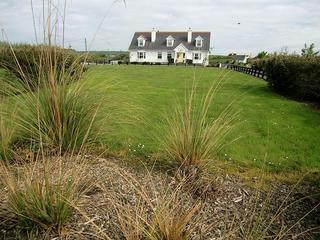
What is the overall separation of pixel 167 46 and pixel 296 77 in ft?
137

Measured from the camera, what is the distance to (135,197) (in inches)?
109

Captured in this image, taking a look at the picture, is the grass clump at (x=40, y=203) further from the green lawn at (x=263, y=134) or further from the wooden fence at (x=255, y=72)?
the wooden fence at (x=255, y=72)

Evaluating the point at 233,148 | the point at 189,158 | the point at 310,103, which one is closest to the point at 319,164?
the point at 233,148

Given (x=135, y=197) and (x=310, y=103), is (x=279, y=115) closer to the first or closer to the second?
(x=310, y=103)

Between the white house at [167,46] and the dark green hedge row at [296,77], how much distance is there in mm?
36939

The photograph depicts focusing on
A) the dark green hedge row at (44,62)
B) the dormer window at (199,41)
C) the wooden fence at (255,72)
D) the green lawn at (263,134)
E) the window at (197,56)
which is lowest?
the green lawn at (263,134)

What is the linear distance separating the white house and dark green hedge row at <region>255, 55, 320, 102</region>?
36939 mm

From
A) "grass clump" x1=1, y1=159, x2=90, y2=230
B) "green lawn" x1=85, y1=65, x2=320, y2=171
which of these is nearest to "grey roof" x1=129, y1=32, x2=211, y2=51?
"green lawn" x1=85, y1=65, x2=320, y2=171

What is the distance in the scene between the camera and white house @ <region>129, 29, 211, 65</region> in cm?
4953

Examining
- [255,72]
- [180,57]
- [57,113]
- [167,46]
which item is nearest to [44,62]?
[57,113]

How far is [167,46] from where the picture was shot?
5109 centimetres

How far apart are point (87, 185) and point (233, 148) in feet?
8.69

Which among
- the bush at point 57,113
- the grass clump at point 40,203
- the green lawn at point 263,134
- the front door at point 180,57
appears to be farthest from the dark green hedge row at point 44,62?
the front door at point 180,57

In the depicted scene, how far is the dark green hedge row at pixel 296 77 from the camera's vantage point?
985 cm
